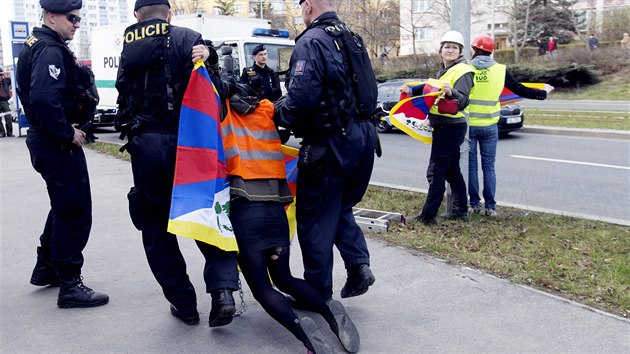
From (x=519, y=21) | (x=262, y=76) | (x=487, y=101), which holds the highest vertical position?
(x=519, y=21)

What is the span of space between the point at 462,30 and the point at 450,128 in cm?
120

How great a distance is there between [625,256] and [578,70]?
91.6 feet

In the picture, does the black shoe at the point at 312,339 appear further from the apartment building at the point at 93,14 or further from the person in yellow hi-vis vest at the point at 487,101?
the apartment building at the point at 93,14

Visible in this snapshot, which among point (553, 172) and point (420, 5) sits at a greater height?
point (420, 5)

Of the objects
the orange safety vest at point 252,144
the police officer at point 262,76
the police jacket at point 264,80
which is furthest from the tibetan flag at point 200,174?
the police officer at point 262,76

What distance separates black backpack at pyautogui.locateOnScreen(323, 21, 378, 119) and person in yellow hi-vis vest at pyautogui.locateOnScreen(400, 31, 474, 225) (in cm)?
235

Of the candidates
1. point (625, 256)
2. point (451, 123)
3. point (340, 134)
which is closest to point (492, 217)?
point (451, 123)

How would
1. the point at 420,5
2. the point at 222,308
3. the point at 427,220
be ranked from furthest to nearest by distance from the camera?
1. the point at 420,5
2. the point at 427,220
3. the point at 222,308

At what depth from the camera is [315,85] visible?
3.90 m

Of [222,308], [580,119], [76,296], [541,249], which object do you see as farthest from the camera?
[580,119]

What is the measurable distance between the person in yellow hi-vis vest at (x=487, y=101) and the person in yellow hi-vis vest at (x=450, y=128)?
0.46 metres

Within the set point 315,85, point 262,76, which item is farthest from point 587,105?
point 315,85

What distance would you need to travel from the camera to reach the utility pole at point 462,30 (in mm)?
7082

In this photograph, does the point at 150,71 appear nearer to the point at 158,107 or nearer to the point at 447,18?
the point at 158,107
